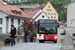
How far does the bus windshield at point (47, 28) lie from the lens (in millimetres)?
18297

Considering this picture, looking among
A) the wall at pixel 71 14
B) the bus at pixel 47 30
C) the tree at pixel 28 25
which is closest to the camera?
the bus at pixel 47 30

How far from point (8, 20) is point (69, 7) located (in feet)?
55.1

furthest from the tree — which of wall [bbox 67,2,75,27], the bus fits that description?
the bus

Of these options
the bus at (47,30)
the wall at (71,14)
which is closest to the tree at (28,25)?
the wall at (71,14)

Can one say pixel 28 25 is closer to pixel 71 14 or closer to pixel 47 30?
pixel 71 14

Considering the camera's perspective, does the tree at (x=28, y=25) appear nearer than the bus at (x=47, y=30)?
No

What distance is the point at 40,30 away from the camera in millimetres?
18516

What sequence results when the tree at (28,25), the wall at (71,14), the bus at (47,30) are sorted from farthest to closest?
the tree at (28,25) → the wall at (71,14) → the bus at (47,30)

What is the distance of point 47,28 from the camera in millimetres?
18406

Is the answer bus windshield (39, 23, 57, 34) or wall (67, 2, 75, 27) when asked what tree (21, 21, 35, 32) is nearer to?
wall (67, 2, 75, 27)

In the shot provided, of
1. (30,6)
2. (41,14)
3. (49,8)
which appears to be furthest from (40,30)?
(30,6)

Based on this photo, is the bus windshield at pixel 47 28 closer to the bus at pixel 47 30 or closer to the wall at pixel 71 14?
the bus at pixel 47 30

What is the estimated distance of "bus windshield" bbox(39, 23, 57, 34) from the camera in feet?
60.0

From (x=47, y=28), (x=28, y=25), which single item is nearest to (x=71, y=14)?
(x=47, y=28)
